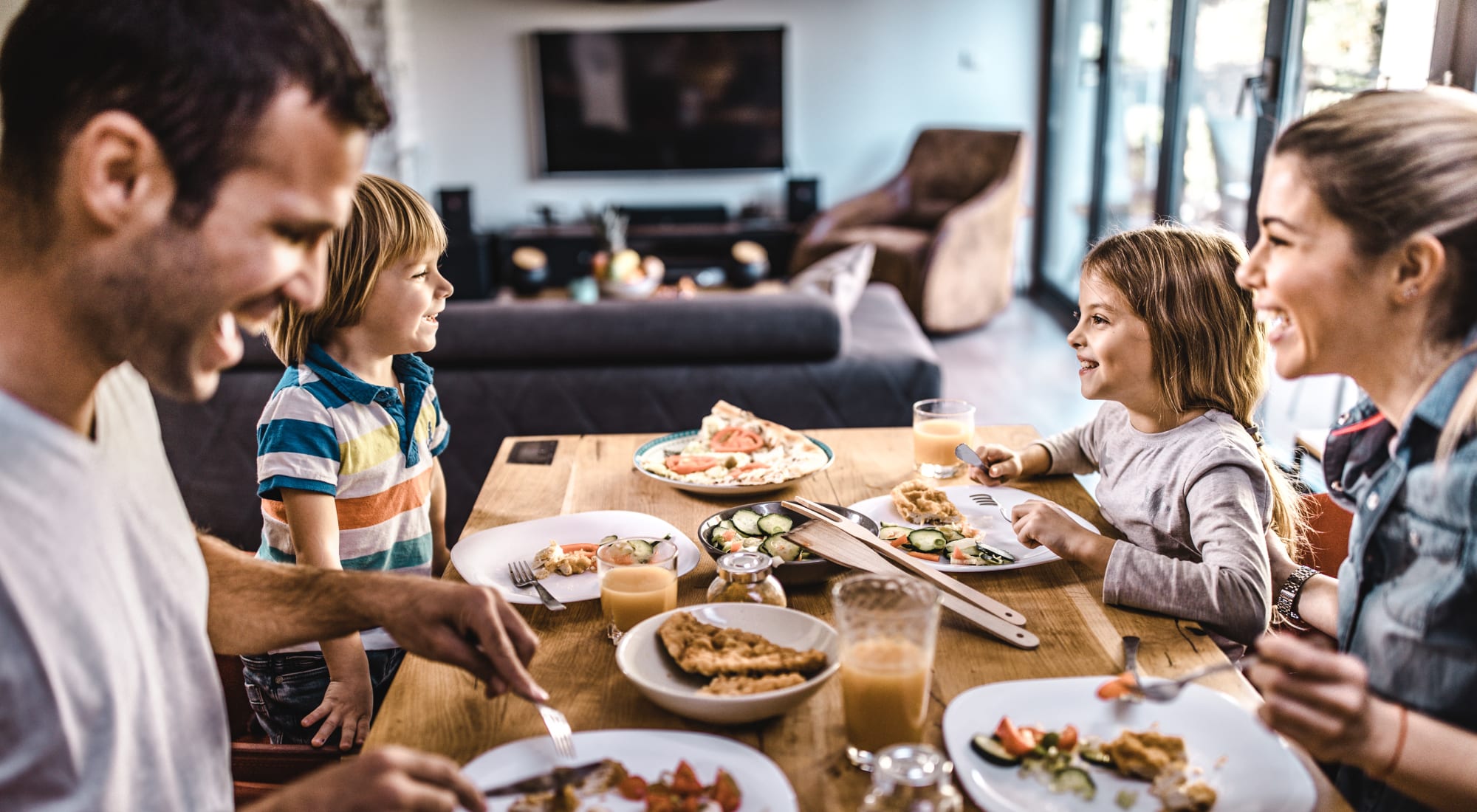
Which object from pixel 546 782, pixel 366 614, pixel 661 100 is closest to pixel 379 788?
pixel 546 782

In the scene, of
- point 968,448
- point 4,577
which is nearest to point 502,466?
point 968,448

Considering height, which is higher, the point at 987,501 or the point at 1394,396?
the point at 1394,396

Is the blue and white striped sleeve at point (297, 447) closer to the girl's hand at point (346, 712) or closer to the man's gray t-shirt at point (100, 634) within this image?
the girl's hand at point (346, 712)

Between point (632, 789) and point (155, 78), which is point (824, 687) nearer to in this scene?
point (632, 789)

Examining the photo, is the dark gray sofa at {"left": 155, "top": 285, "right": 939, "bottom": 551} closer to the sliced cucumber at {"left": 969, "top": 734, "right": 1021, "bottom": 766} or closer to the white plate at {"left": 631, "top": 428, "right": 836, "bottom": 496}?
the white plate at {"left": 631, "top": 428, "right": 836, "bottom": 496}

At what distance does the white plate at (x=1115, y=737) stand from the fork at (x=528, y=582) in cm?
50

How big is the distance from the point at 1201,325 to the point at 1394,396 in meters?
0.49

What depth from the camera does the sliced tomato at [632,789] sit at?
0.91 meters

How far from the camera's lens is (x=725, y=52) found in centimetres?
731

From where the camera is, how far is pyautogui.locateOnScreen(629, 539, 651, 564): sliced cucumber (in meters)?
1.31

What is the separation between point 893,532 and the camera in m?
1.52

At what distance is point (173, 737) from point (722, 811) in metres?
0.49

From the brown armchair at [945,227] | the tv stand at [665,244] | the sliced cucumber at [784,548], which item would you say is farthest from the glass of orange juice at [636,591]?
the tv stand at [665,244]

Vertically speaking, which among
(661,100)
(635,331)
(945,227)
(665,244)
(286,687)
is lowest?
(665,244)
